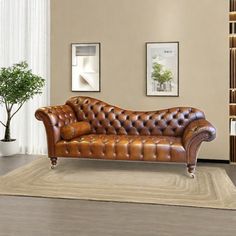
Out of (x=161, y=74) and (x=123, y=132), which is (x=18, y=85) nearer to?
(x=123, y=132)

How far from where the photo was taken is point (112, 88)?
6.01 m

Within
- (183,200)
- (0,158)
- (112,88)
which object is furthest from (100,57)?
(183,200)

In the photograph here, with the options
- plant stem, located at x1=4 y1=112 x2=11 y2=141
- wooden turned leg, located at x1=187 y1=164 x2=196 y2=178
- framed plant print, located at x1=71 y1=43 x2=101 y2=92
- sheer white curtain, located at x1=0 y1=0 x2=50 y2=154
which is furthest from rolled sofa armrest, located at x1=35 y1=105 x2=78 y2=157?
wooden turned leg, located at x1=187 y1=164 x2=196 y2=178

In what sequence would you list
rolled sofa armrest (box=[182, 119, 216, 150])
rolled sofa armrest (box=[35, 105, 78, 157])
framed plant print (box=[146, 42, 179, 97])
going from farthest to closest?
framed plant print (box=[146, 42, 179, 97]) < rolled sofa armrest (box=[35, 105, 78, 157]) < rolled sofa armrest (box=[182, 119, 216, 150])

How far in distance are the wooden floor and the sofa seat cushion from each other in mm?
1333

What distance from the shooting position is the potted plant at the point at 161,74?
5.74 m

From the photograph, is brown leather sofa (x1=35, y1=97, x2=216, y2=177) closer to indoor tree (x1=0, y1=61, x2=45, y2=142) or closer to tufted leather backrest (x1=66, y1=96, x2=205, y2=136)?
tufted leather backrest (x1=66, y1=96, x2=205, y2=136)

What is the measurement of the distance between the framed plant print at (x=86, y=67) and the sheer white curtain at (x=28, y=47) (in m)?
0.61

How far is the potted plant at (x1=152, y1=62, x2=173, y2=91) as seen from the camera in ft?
18.8

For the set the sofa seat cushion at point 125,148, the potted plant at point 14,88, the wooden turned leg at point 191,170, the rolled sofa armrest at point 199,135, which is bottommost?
the wooden turned leg at point 191,170

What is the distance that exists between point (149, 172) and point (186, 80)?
1.81 meters

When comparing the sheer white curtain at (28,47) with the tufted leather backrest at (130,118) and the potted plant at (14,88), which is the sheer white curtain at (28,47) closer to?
the potted plant at (14,88)

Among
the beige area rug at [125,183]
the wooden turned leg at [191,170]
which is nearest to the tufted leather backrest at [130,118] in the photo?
the beige area rug at [125,183]

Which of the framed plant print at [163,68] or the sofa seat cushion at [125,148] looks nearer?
the sofa seat cushion at [125,148]
